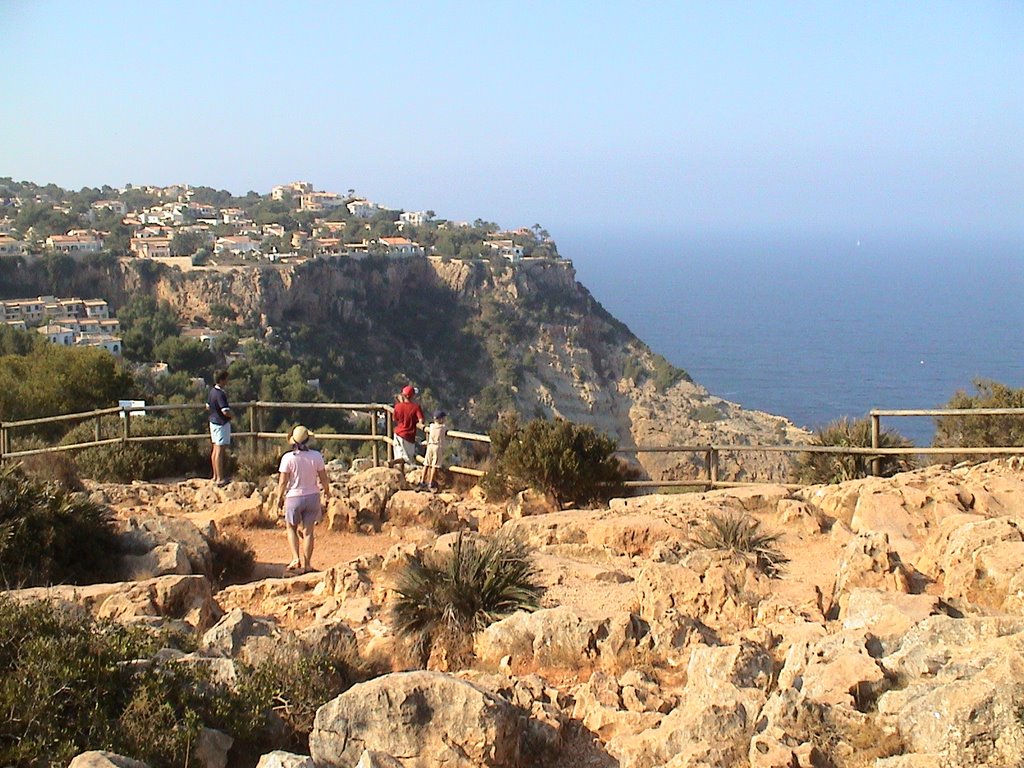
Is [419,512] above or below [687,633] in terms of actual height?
below

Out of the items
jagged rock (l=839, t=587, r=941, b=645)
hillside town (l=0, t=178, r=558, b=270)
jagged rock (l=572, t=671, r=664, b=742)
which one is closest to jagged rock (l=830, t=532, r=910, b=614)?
jagged rock (l=839, t=587, r=941, b=645)

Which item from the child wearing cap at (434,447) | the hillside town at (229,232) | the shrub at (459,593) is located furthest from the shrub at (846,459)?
the hillside town at (229,232)

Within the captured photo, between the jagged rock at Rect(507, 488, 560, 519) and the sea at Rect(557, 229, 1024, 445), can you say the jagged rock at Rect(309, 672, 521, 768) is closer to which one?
the jagged rock at Rect(507, 488, 560, 519)

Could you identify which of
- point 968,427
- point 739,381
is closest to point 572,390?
point 739,381

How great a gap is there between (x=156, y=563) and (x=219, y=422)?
182 inches

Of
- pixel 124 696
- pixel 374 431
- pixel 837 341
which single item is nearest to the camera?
pixel 124 696

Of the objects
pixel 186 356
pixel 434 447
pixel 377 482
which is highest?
pixel 434 447

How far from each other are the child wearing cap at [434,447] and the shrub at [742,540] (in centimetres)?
419

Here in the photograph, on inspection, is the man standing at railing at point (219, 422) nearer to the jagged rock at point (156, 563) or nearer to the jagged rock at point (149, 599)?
the jagged rock at point (156, 563)

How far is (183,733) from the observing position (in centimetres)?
452

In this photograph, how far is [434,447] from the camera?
40.4 ft

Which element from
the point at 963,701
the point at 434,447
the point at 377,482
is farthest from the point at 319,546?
the point at 963,701

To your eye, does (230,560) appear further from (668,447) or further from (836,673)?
(836,673)

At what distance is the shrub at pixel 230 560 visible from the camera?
8953 mm
